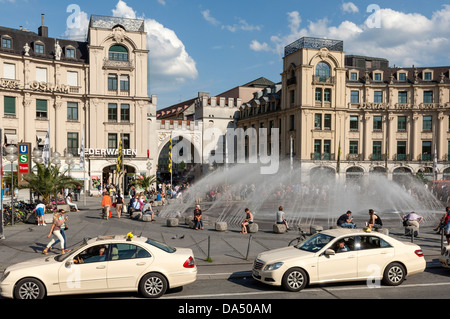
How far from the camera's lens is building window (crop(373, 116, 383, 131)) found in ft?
188

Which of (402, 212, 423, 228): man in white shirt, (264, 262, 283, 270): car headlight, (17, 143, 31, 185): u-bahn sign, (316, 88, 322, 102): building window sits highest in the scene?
(316, 88, 322, 102): building window

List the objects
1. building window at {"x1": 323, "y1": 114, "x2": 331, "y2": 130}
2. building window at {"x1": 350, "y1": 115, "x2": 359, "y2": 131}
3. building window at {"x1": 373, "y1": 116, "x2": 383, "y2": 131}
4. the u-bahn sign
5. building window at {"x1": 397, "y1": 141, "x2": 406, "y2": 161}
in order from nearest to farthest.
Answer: the u-bahn sign → building window at {"x1": 323, "y1": 114, "x2": 331, "y2": 130} → building window at {"x1": 397, "y1": 141, "x2": 406, "y2": 161} → building window at {"x1": 350, "y1": 115, "x2": 359, "y2": 131} → building window at {"x1": 373, "y1": 116, "x2": 383, "y2": 131}

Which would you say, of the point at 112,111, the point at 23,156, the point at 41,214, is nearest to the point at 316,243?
the point at 41,214

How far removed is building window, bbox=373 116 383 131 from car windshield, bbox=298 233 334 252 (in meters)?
49.7

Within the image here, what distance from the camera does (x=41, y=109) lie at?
153ft

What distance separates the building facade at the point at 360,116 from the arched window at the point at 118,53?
72.8ft

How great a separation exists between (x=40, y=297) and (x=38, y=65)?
42.9 meters

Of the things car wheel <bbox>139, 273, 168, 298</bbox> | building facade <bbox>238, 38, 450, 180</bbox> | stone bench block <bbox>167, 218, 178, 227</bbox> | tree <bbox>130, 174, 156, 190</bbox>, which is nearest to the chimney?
tree <bbox>130, 174, 156, 190</bbox>

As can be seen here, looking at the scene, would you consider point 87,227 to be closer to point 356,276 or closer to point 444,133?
point 356,276

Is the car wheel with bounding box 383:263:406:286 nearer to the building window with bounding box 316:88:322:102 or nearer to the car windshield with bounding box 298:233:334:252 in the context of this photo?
the car windshield with bounding box 298:233:334:252

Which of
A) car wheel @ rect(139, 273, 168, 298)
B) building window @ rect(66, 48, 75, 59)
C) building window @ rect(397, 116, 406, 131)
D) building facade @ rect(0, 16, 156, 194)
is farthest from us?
building window @ rect(397, 116, 406, 131)

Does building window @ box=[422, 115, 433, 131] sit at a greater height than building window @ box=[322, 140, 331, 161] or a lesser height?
greater

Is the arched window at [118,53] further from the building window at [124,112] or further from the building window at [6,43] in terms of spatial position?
the building window at [6,43]

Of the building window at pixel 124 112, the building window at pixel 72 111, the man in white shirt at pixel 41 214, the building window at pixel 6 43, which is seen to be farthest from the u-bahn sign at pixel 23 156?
the building window at pixel 6 43
